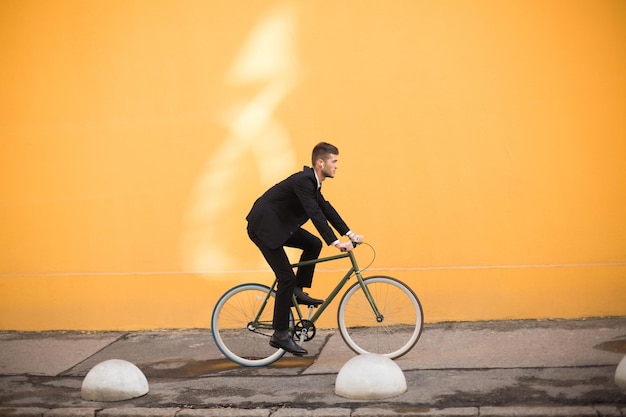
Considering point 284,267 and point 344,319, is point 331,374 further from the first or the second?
point 284,267

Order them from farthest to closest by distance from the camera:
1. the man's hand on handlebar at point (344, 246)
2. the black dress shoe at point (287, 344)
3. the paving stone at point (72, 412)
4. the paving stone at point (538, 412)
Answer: the black dress shoe at point (287, 344)
the man's hand on handlebar at point (344, 246)
the paving stone at point (72, 412)
the paving stone at point (538, 412)

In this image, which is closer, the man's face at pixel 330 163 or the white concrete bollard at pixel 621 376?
the white concrete bollard at pixel 621 376

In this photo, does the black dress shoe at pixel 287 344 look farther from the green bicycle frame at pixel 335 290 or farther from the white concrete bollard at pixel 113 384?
the white concrete bollard at pixel 113 384

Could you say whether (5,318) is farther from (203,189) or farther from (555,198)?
(555,198)

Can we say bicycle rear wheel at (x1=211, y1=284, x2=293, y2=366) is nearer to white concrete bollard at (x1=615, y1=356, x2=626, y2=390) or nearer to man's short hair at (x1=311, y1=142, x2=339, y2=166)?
man's short hair at (x1=311, y1=142, x2=339, y2=166)

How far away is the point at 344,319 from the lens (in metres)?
7.53

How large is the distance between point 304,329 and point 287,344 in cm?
21

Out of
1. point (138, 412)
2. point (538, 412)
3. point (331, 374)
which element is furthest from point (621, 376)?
point (138, 412)

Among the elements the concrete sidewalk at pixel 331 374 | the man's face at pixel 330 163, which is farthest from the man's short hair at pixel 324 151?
the concrete sidewalk at pixel 331 374

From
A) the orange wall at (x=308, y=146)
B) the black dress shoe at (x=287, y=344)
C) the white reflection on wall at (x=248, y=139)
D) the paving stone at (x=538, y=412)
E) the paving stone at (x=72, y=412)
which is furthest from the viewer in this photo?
the white reflection on wall at (x=248, y=139)

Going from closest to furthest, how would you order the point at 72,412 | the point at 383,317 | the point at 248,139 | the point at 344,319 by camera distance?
1. the point at 72,412
2. the point at 383,317
3. the point at 344,319
4. the point at 248,139

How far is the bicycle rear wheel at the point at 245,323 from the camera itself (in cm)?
770

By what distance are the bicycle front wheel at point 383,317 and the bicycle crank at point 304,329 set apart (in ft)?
0.82

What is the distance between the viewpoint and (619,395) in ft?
19.7
